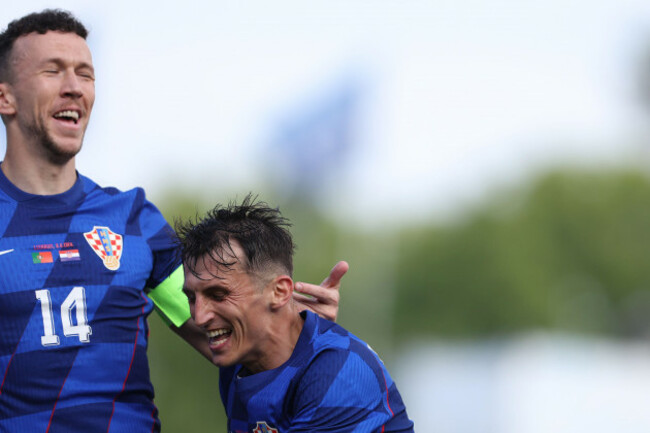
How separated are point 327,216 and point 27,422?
1254 inches

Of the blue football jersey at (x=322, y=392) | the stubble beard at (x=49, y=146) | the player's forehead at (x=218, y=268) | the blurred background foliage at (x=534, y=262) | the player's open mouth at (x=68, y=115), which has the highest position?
the player's open mouth at (x=68, y=115)

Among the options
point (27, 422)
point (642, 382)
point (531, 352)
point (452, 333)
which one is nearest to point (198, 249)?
point (27, 422)

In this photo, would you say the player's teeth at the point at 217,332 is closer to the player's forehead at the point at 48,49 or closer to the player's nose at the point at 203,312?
the player's nose at the point at 203,312

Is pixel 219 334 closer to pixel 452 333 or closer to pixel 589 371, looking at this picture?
pixel 589 371

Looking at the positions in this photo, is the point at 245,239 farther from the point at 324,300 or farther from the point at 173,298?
the point at 173,298

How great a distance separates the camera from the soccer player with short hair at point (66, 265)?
4.22 m

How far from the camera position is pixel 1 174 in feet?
14.9

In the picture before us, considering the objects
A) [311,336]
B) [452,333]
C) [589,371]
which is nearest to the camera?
[311,336]

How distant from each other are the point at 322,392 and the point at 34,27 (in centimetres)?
225

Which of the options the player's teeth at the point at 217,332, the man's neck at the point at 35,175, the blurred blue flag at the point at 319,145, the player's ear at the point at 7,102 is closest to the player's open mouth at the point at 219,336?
the player's teeth at the point at 217,332

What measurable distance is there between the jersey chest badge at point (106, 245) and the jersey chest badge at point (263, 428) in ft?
3.29

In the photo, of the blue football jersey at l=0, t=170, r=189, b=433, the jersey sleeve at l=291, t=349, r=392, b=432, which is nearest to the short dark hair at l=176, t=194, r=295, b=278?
the blue football jersey at l=0, t=170, r=189, b=433

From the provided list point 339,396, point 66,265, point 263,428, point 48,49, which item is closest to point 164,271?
point 66,265

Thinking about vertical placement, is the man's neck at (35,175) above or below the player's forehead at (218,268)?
above
